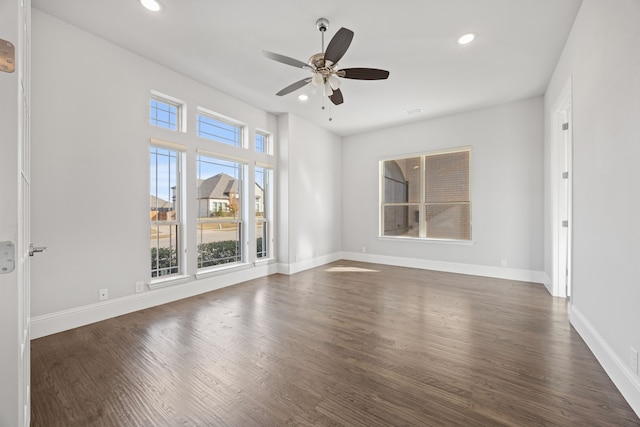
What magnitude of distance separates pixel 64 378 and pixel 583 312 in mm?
4361

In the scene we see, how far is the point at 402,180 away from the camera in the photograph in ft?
20.0

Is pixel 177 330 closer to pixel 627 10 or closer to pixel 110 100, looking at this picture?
pixel 110 100

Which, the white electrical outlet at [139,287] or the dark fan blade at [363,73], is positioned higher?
the dark fan blade at [363,73]

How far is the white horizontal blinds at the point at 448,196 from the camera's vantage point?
5293 millimetres

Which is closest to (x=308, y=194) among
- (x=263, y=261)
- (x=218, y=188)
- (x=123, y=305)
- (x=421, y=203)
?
(x=263, y=261)

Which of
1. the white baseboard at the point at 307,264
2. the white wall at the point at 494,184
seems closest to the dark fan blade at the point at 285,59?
the white baseboard at the point at 307,264

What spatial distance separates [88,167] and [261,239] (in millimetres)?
2859

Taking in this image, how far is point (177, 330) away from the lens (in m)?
2.80

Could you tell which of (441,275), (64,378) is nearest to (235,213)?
(64,378)

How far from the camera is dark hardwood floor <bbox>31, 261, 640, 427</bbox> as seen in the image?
1.64 meters

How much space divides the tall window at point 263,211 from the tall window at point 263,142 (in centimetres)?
37

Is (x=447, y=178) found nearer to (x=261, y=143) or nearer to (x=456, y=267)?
(x=456, y=267)

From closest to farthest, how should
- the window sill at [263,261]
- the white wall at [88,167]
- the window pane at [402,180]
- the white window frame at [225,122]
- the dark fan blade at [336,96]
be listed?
1. the white wall at [88,167]
2. the dark fan blade at [336,96]
3. the white window frame at [225,122]
4. the window sill at [263,261]
5. the window pane at [402,180]

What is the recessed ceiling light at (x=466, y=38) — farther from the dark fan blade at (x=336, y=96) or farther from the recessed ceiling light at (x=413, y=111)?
the recessed ceiling light at (x=413, y=111)
